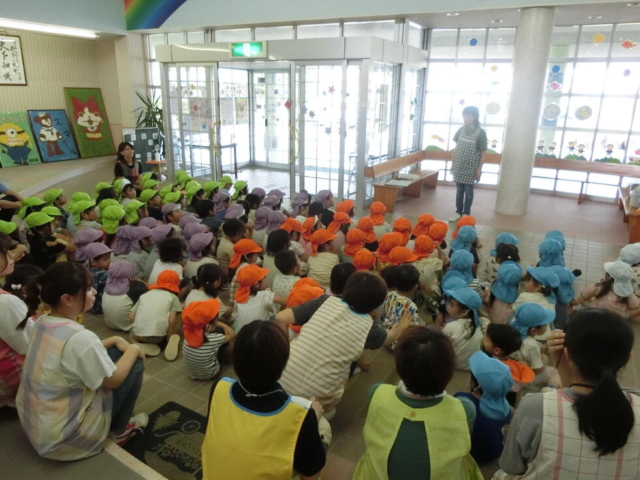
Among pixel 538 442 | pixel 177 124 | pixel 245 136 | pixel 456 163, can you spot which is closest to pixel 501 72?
pixel 456 163

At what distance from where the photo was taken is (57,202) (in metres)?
6.35

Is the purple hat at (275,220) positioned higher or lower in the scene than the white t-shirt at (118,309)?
higher

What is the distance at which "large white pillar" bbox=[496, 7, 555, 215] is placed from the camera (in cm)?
747

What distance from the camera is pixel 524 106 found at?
780cm

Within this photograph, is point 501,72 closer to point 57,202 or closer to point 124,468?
point 57,202

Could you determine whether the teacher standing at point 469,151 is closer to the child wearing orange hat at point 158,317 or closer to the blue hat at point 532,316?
the blue hat at point 532,316

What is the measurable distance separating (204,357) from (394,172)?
7.00 metres

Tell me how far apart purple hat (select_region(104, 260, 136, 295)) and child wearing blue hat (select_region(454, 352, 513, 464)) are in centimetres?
283

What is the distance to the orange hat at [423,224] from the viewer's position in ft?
17.5

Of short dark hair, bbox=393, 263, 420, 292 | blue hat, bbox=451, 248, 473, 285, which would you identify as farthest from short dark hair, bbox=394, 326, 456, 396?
blue hat, bbox=451, 248, 473, 285

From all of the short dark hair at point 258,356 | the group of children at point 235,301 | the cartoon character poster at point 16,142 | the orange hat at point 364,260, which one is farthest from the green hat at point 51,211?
the cartoon character poster at point 16,142

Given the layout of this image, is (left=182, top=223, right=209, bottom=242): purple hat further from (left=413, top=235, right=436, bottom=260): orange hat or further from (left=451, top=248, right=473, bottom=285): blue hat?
(left=451, top=248, right=473, bottom=285): blue hat

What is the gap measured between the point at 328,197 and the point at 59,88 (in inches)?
337

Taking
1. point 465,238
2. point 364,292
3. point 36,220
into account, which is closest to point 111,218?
point 36,220
